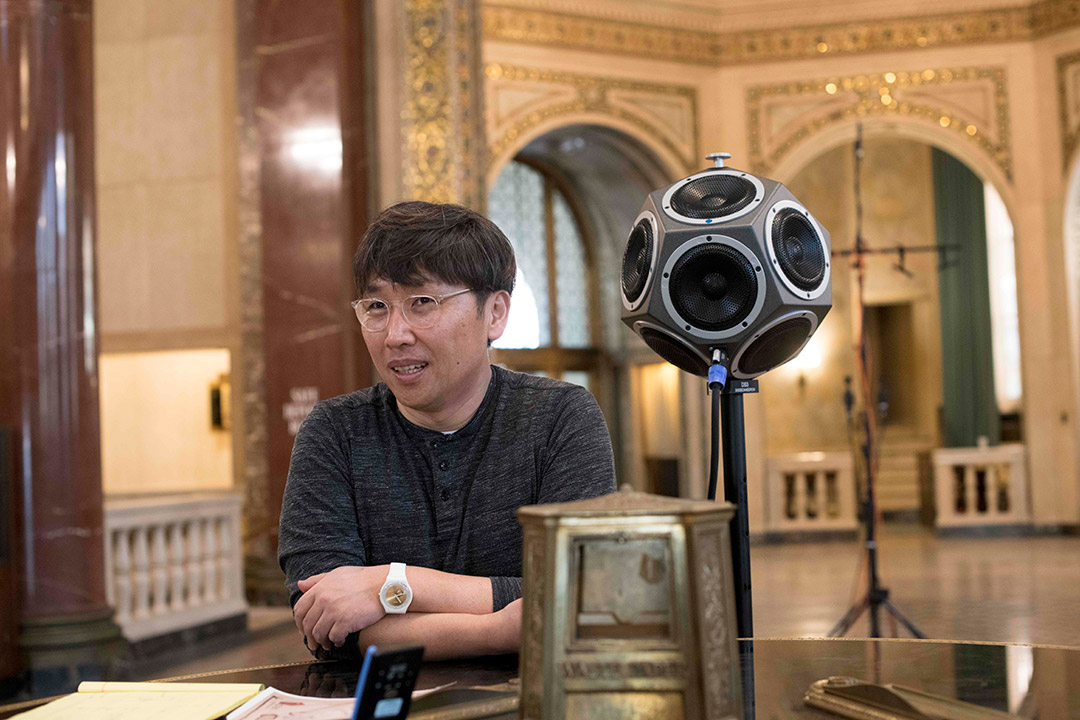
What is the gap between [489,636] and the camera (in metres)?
1.56

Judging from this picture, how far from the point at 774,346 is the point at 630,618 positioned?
970 mm

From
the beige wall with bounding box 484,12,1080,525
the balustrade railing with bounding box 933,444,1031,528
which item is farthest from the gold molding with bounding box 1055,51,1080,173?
the balustrade railing with bounding box 933,444,1031,528

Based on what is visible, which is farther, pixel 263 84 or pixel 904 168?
pixel 904 168

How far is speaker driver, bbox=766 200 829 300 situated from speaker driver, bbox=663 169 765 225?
49 millimetres

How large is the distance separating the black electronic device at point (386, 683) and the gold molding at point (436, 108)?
19.9 feet

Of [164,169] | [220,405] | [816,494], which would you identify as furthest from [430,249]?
[816,494]

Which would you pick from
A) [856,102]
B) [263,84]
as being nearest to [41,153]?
[263,84]

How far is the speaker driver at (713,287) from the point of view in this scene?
175 cm

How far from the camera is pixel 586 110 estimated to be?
10.7 metres

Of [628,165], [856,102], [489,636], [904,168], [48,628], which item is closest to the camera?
[489,636]

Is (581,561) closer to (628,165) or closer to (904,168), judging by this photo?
(628,165)

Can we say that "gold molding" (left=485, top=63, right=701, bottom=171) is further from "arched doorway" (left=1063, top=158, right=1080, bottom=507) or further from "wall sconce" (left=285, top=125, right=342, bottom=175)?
"arched doorway" (left=1063, top=158, right=1080, bottom=507)

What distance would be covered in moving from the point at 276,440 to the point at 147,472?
2.45m

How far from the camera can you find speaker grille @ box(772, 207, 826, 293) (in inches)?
69.9
